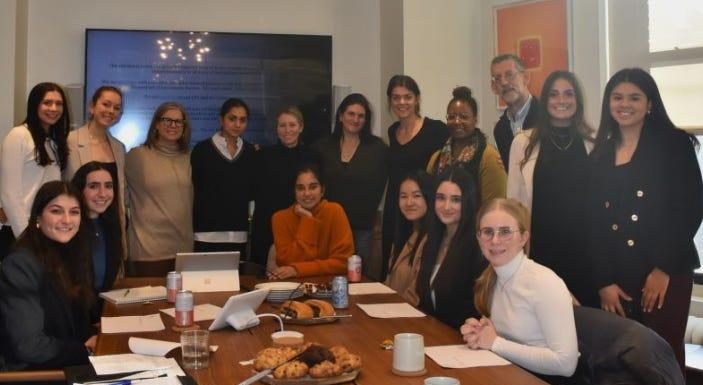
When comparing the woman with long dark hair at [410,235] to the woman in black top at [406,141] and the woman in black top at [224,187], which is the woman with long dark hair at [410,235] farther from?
the woman in black top at [224,187]

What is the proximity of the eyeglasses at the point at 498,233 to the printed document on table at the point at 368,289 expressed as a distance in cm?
86

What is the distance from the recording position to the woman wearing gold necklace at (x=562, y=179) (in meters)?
3.28

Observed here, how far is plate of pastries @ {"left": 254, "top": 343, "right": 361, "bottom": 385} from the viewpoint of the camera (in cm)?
183

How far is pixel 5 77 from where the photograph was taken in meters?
4.78

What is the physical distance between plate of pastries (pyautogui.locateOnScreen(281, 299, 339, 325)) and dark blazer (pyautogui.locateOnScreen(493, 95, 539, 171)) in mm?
1635

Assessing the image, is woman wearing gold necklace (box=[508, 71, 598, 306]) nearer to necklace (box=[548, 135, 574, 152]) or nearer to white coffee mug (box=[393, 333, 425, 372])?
necklace (box=[548, 135, 574, 152])

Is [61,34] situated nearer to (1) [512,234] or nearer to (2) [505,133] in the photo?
(2) [505,133]

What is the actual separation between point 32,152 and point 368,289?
6.25 feet

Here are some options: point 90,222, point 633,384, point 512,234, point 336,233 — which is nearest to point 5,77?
point 90,222

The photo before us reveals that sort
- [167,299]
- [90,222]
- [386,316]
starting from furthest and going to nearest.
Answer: [90,222]
[167,299]
[386,316]

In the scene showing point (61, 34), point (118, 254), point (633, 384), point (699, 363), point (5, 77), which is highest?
point (61, 34)

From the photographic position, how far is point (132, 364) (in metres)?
2.05

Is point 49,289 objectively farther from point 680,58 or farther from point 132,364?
point 680,58

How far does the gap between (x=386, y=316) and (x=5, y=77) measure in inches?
131
